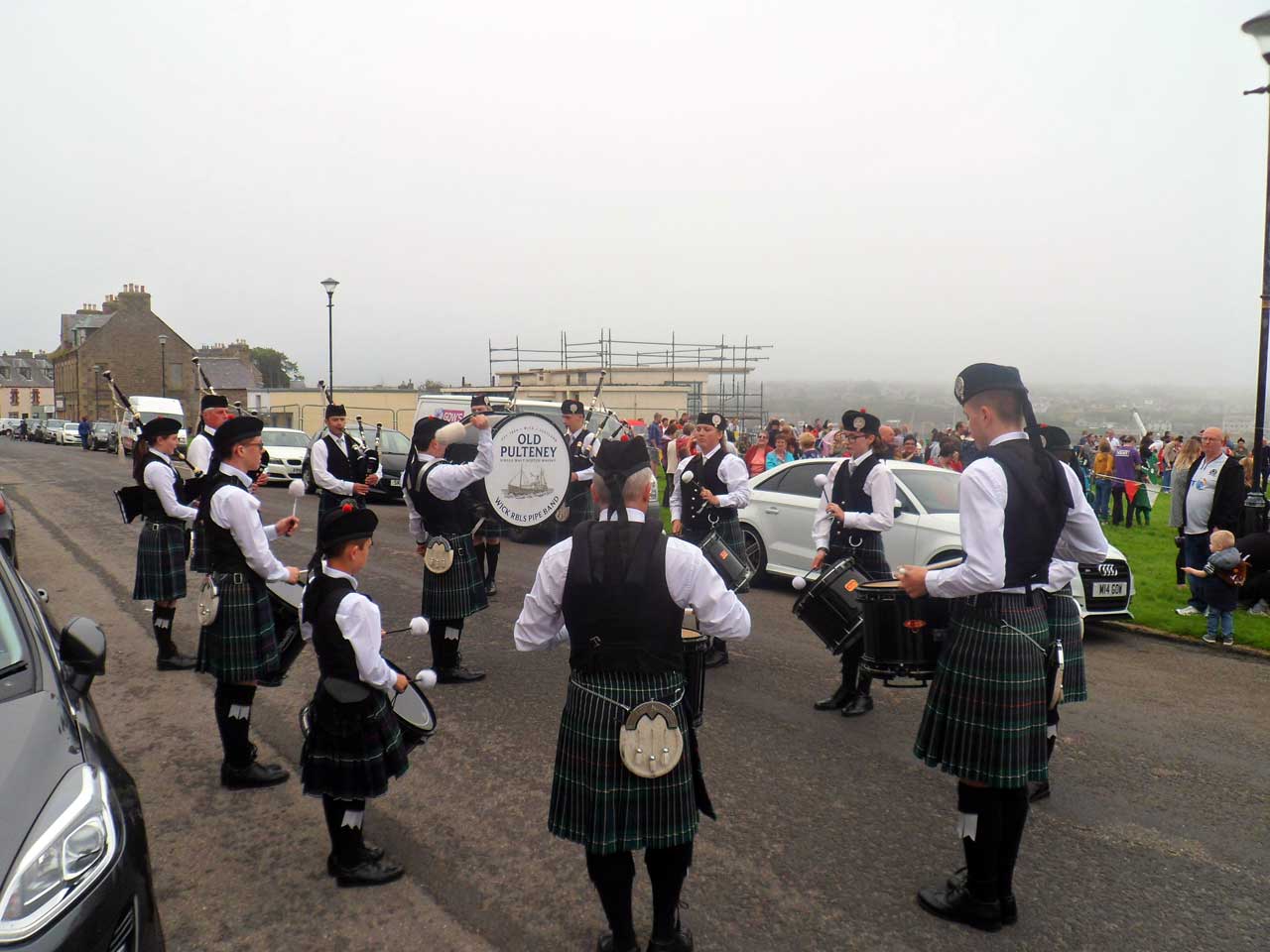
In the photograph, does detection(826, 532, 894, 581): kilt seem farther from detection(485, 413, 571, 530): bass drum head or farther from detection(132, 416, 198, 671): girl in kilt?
detection(132, 416, 198, 671): girl in kilt

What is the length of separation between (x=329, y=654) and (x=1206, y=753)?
4.82 metres

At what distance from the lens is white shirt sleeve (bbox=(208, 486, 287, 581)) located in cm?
429

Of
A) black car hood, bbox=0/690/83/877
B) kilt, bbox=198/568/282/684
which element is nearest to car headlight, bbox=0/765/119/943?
black car hood, bbox=0/690/83/877

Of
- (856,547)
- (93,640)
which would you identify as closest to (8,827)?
(93,640)

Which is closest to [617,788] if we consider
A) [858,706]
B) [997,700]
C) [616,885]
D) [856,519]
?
[616,885]

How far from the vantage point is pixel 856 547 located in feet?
18.8

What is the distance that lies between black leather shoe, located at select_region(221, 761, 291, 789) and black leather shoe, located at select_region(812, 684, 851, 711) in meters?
3.21

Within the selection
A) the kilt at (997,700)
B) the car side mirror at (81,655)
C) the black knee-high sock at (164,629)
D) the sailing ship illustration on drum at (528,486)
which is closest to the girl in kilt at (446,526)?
the black knee-high sock at (164,629)

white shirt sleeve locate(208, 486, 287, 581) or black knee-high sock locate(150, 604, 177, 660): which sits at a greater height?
white shirt sleeve locate(208, 486, 287, 581)

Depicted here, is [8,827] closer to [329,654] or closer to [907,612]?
[329,654]

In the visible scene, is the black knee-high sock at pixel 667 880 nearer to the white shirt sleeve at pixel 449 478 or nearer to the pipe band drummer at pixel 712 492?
the white shirt sleeve at pixel 449 478

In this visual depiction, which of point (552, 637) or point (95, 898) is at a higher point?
point (552, 637)

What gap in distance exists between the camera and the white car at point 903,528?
25.7ft

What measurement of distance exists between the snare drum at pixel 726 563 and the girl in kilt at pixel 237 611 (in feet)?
7.24
